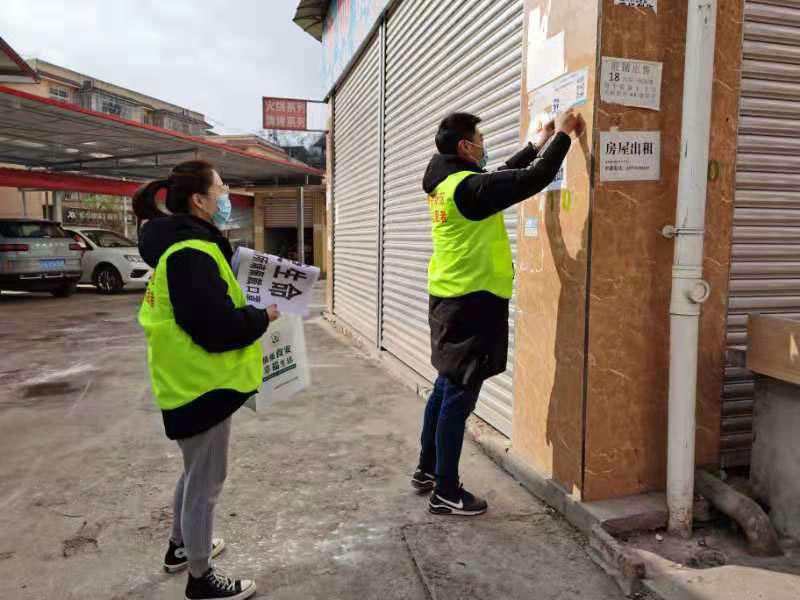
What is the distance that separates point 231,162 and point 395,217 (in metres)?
12.4

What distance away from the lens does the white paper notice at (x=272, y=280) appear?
2.42 meters

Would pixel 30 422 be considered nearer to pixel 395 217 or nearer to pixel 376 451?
Result: pixel 376 451

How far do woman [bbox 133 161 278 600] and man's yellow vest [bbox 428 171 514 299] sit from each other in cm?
96

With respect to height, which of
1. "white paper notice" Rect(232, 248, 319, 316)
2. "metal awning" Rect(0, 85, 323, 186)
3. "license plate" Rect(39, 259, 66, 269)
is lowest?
"license plate" Rect(39, 259, 66, 269)

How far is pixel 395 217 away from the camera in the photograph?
21.3 feet

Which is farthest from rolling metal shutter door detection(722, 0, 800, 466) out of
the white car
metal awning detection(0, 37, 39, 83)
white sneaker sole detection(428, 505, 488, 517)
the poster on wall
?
the white car

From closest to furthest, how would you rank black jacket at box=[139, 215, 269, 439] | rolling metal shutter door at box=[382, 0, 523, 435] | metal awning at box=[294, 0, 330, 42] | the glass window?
black jacket at box=[139, 215, 269, 439] → rolling metal shutter door at box=[382, 0, 523, 435] → metal awning at box=[294, 0, 330, 42] → the glass window

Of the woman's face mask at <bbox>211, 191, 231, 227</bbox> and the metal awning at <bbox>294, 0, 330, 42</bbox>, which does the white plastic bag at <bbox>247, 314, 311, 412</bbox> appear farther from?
the metal awning at <bbox>294, 0, 330, 42</bbox>

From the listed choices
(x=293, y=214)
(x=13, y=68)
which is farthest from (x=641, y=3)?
(x=293, y=214)

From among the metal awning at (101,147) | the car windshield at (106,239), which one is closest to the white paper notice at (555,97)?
the metal awning at (101,147)

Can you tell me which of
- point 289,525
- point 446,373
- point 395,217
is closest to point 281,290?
point 446,373

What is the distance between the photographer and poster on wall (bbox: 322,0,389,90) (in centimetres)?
718

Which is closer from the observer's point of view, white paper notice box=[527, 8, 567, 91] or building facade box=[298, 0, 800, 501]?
building facade box=[298, 0, 800, 501]

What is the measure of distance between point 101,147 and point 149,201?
1461 cm
